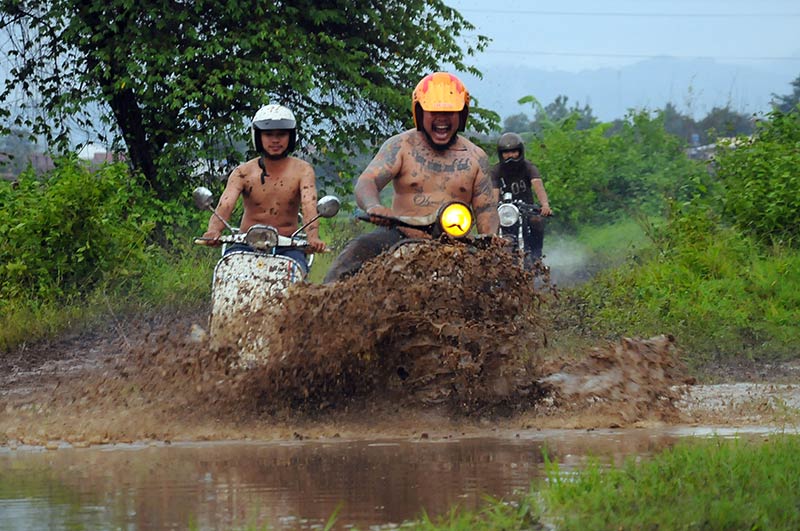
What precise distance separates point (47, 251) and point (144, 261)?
137cm

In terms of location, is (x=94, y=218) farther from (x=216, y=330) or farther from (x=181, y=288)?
(x=216, y=330)

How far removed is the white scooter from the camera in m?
8.93

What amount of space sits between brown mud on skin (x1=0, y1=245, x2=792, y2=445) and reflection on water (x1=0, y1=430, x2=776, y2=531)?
48 centimetres

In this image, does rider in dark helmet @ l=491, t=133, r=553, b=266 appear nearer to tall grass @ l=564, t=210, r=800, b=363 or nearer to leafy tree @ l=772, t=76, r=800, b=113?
tall grass @ l=564, t=210, r=800, b=363

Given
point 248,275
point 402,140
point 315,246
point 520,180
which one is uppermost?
point 520,180

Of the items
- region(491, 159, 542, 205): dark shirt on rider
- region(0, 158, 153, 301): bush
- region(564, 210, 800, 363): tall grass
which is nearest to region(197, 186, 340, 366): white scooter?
region(564, 210, 800, 363): tall grass

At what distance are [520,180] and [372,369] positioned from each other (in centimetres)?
926

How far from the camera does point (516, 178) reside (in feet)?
58.0

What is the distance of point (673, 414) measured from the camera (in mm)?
8930

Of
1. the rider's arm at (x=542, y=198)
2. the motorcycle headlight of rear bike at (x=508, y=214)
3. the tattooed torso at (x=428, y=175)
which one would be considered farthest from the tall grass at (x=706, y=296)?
the tattooed torso at (x=428, y=175)

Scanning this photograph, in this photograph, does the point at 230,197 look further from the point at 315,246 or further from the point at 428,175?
the point at 428,175

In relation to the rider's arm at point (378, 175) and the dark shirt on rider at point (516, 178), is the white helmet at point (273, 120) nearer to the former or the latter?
the rider's arm at point (378, 175)

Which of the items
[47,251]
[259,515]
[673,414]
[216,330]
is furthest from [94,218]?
[259,515]

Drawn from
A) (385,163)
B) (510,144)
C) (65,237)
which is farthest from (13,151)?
(385,163)
